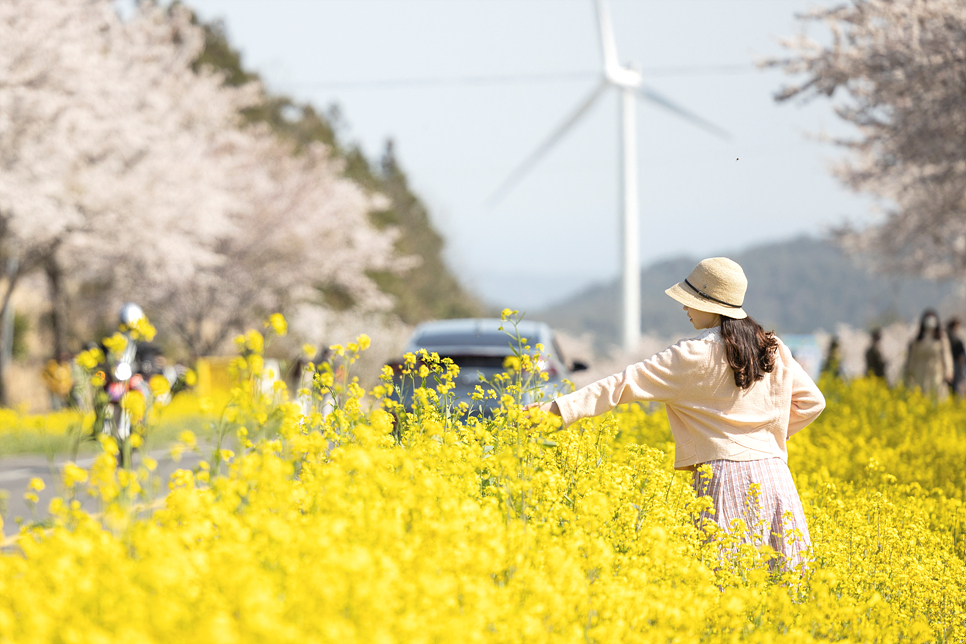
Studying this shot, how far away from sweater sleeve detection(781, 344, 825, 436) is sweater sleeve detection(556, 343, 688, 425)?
508 mm

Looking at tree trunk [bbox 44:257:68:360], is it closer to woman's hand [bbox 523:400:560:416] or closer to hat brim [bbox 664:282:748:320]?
woman's hand [bbox 523:400:560:416]

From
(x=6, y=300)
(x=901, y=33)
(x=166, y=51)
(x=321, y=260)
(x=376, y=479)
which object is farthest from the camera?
(x=321, y=260)

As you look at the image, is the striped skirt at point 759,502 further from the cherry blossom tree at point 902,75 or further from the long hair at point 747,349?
the cherry blossom tree at point 902,75

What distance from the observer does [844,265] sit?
7462cm

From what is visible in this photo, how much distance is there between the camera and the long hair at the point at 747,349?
320 centimetres

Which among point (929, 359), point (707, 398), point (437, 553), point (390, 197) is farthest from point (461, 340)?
point (390, 197)

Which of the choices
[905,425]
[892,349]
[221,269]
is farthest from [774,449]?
[892,349]

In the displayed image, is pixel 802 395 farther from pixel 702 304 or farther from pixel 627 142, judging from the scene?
pixel 627 142

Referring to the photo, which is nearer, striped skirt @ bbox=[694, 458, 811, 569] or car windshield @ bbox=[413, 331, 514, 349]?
striped skirt @ bbox=[694, 458, 811, 569]

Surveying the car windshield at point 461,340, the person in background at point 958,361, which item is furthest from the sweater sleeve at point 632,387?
the person in background at point 958,361

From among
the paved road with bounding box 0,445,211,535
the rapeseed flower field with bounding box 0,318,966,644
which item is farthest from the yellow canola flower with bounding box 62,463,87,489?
the paved road with bounding box 0,445,211,535

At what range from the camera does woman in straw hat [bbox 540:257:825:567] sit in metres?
3.20

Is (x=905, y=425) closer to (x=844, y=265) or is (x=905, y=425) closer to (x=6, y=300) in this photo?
(x=6, y=300)

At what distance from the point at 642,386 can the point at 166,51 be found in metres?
24.6
